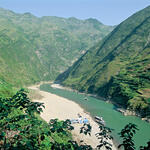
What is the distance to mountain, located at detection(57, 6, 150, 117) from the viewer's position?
7288 cm

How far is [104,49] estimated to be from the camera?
6742 inches

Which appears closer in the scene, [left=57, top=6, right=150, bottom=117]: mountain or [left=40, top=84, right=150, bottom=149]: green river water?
[left=40, top=84, right=150, bottom=149]: green river water

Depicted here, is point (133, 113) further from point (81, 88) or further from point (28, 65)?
point (28, 65)

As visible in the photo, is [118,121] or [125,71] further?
[125,71]

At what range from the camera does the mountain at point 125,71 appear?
239 feet

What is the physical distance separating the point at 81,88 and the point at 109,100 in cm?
3677

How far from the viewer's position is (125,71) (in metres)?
100

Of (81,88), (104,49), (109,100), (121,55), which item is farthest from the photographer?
(104,49)

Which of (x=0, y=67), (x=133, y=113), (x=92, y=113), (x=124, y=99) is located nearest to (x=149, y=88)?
(x=124, y=99)

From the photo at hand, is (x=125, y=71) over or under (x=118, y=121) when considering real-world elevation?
over

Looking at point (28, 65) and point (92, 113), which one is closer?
point (92, 113)

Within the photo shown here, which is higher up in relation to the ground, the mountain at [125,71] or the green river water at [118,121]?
the mountain at [125,71]

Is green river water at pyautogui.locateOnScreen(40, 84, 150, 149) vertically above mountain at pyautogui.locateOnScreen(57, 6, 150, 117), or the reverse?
mountain at pyautogui.locateOnScreen(57, 6, 150, 117)

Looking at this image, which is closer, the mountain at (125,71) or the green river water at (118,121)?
the green river water at (118,121)
